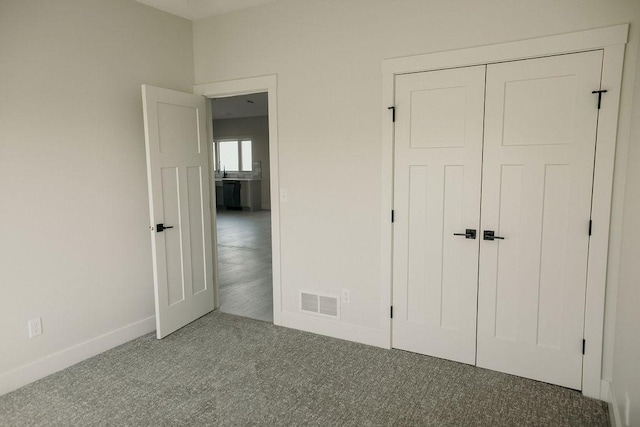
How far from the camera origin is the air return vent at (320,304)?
11.4 feet

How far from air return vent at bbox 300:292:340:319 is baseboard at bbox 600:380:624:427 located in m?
1.84

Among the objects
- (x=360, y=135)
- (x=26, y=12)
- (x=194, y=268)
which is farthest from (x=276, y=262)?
(x=26, y=12)

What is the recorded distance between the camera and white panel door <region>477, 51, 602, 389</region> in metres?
2.52

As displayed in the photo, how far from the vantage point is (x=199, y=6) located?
351 cm

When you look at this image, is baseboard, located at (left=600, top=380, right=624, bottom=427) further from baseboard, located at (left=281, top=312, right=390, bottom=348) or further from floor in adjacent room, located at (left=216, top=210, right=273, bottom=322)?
floor in adjacent room, located at (left=216, top=210, right=273, bottom=322)

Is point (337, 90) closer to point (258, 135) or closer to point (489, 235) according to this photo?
point (489, 235)

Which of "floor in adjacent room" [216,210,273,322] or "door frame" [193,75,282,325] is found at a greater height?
"door frame" [193,75,282,325]

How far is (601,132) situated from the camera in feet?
7.98

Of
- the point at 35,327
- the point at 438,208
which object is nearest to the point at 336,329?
the point at 438,208

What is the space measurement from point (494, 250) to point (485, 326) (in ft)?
1.77

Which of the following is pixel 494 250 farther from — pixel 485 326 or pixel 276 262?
pixel 276 262

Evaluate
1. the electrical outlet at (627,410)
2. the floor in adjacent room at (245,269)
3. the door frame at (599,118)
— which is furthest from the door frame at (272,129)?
the electrical outlet at (627,410)

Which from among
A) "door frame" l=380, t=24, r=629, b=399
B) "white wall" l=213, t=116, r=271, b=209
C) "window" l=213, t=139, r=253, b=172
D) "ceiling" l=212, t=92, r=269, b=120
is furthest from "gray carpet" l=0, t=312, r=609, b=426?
"window" l=213, t=139, r=253, b=172

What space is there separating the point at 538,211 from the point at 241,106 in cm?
838
